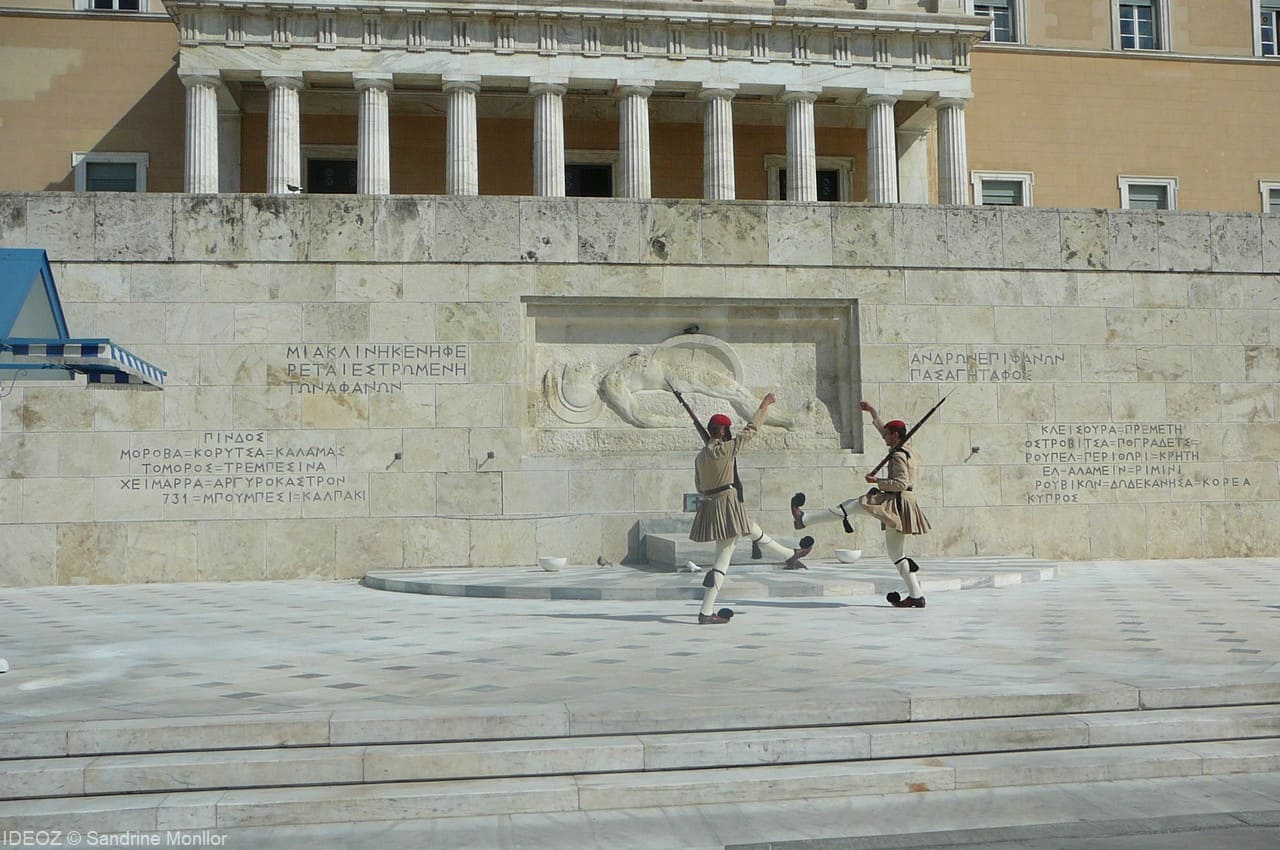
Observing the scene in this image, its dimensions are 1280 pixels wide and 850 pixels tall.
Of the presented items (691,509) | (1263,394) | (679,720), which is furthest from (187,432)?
(1263,394)

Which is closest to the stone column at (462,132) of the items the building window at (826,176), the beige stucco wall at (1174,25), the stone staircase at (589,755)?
the building window at (826,176)

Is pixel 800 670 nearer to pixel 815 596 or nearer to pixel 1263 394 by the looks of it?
pixel 815 596

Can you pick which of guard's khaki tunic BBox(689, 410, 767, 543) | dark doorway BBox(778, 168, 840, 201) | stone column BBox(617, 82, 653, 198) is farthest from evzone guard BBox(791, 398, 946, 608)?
dark doorway BBox(778, 168, 840, 201)

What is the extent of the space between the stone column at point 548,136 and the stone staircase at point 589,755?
1302 inches

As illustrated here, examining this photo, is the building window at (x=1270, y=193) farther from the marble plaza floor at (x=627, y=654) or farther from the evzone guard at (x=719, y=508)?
the evzone guard at (x=719, y=508)

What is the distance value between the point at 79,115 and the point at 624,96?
18164 millimetres

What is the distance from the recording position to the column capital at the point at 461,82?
38375mm

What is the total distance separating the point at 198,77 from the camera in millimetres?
37281

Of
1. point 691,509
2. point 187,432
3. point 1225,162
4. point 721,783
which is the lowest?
point 721,783

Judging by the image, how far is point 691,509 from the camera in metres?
16.8

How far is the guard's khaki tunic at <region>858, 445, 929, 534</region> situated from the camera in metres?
11.6

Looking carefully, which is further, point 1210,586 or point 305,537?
point 305,537

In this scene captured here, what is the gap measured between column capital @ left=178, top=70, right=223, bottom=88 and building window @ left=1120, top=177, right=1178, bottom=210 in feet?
105

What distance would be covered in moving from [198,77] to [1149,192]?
111 feet
